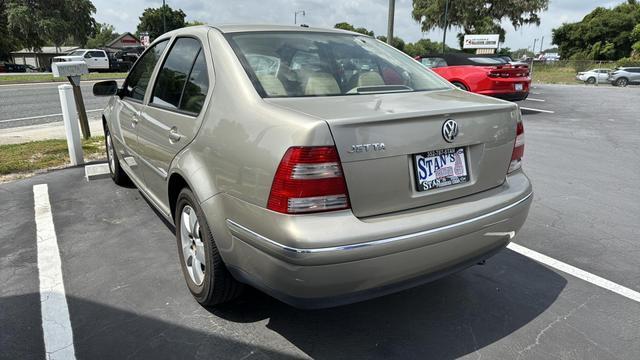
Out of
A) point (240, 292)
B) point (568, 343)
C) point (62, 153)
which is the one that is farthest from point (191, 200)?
point (62, 153)

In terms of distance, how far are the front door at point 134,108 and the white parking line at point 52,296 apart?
0.84 m

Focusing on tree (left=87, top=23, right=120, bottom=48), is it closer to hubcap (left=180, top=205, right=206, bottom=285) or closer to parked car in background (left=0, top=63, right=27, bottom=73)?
parked car in background (left=0, top=63, right=27, bottom=73)

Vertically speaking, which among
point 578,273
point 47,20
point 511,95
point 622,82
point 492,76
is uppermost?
point 47,20

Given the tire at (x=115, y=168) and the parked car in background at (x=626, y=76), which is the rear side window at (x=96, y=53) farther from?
the parked car in background at (x=626, y=76)

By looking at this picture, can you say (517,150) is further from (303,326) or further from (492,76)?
(492,76)

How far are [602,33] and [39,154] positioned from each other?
75054mm

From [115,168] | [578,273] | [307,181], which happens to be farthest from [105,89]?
[578,273]

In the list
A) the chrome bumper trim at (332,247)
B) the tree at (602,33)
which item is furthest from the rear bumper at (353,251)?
the tree at (602,33)

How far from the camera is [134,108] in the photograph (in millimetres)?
3770

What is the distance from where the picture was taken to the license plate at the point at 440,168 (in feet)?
7.28

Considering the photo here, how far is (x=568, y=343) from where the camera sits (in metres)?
2.48

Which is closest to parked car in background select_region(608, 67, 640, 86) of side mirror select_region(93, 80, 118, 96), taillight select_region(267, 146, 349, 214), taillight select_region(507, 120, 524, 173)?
taillight select_region(507, 120, 524, 173)

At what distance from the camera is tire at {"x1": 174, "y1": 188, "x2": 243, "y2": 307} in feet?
8.18

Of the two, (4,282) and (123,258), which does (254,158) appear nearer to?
(123,258)
